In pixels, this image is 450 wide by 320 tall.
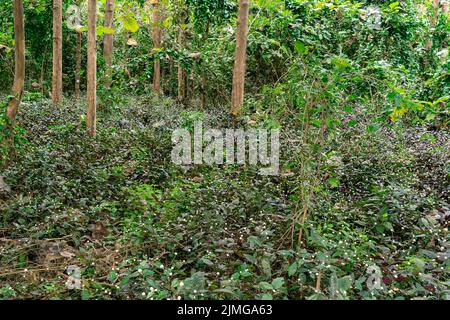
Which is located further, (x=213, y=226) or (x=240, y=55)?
(x=240, y=55)

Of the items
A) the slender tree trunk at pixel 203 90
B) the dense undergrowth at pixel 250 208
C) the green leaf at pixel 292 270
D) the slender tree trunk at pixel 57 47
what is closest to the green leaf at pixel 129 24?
the dense undergrowth at pixel 250 208

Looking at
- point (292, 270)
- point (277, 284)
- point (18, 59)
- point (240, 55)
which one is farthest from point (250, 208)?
point (240, 55)

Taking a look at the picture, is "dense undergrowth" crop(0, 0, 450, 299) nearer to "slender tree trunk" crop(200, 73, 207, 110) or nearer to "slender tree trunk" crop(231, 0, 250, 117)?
"slender tree trunk" crop(231, 0, 250, 117)

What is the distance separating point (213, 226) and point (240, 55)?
3762 mm

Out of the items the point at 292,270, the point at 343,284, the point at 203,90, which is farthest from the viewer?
the point at 203,90

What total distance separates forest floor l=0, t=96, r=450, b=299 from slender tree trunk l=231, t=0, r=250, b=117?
1438mm

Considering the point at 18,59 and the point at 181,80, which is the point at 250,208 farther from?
the point at 181,80

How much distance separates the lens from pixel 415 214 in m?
3.65

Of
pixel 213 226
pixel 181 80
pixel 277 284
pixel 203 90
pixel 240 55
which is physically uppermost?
pixel 181 80

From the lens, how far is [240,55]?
6.44 m

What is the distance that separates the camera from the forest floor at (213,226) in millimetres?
2590

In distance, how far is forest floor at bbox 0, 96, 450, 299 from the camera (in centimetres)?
259
